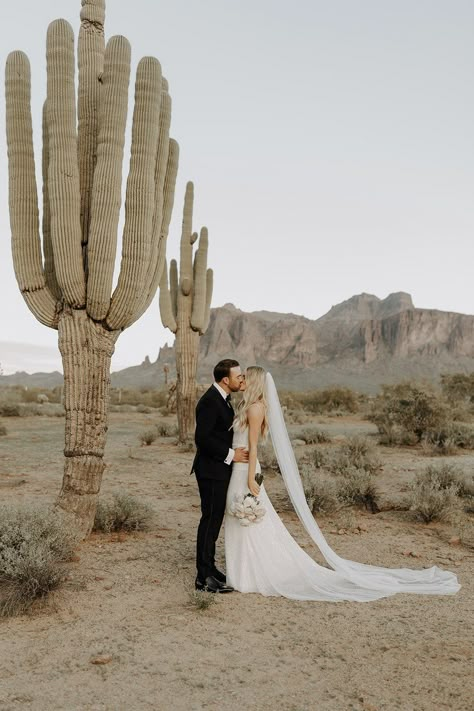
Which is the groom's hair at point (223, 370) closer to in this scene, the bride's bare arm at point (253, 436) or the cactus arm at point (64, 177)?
the bride's bare arm at point (253, 436)

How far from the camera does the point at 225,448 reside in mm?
4711

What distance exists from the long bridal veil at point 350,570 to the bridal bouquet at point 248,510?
43 cm

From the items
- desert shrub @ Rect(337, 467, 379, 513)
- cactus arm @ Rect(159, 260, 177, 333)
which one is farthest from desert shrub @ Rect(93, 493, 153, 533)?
cactus arm @ Rect(159, 260, 177, 333)

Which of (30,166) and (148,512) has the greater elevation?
(30,166)

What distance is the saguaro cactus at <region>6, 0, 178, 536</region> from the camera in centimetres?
574

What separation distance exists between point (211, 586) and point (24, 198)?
432cm

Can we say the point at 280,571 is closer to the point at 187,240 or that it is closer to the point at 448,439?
the point at 448,439

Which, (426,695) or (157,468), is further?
(157,468)

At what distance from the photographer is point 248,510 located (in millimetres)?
4637

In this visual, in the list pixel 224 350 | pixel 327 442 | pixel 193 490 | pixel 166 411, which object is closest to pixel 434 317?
pixel 224 350

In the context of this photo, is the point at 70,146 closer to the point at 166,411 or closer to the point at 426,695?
the point at 426,695

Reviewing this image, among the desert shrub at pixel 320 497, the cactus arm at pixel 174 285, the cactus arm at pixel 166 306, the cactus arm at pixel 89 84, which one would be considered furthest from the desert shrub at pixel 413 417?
the cactus arm at pixel 89 84

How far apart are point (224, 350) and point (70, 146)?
81.3 meters

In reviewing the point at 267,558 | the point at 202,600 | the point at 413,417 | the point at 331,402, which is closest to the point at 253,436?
the point at 267,558
